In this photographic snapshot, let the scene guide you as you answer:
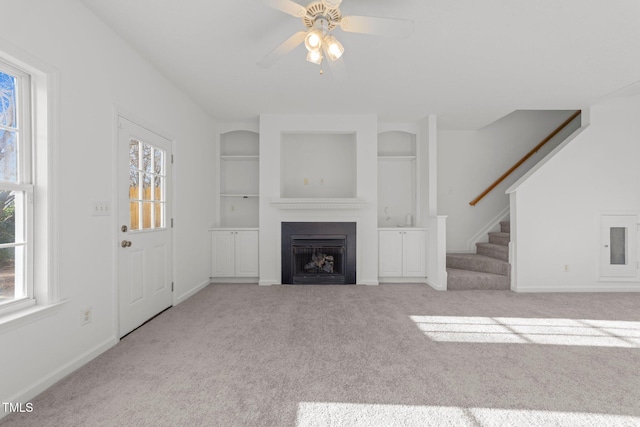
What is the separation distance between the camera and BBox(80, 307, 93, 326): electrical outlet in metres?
2.34

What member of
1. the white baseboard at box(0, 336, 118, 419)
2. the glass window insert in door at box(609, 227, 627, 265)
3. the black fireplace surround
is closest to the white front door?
the white baseboard at box(0, 336, 118, 419)

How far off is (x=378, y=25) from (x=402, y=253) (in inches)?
143

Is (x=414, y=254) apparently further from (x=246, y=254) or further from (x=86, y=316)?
(x=86, y=316)

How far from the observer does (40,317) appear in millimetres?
1966

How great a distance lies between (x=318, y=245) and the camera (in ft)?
16.3

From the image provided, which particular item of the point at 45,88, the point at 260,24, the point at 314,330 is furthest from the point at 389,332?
the point at 45,88

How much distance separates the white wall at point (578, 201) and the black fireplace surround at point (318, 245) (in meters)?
2.34

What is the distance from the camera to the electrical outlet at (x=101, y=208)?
8.12ft

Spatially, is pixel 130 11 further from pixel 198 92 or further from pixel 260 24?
pixel 198 92

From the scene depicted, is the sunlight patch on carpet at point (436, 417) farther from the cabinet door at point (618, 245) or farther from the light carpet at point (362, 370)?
the cabinet door at point (618, 245)

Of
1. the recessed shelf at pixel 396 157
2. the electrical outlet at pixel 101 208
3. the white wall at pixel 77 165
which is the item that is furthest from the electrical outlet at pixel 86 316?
the recessed shelf at pixel 396 157

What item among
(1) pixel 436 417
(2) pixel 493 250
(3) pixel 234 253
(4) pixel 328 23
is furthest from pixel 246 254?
(2) pixel 493 250

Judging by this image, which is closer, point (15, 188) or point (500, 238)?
point (15, 188)

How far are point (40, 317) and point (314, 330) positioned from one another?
2.01 metres
